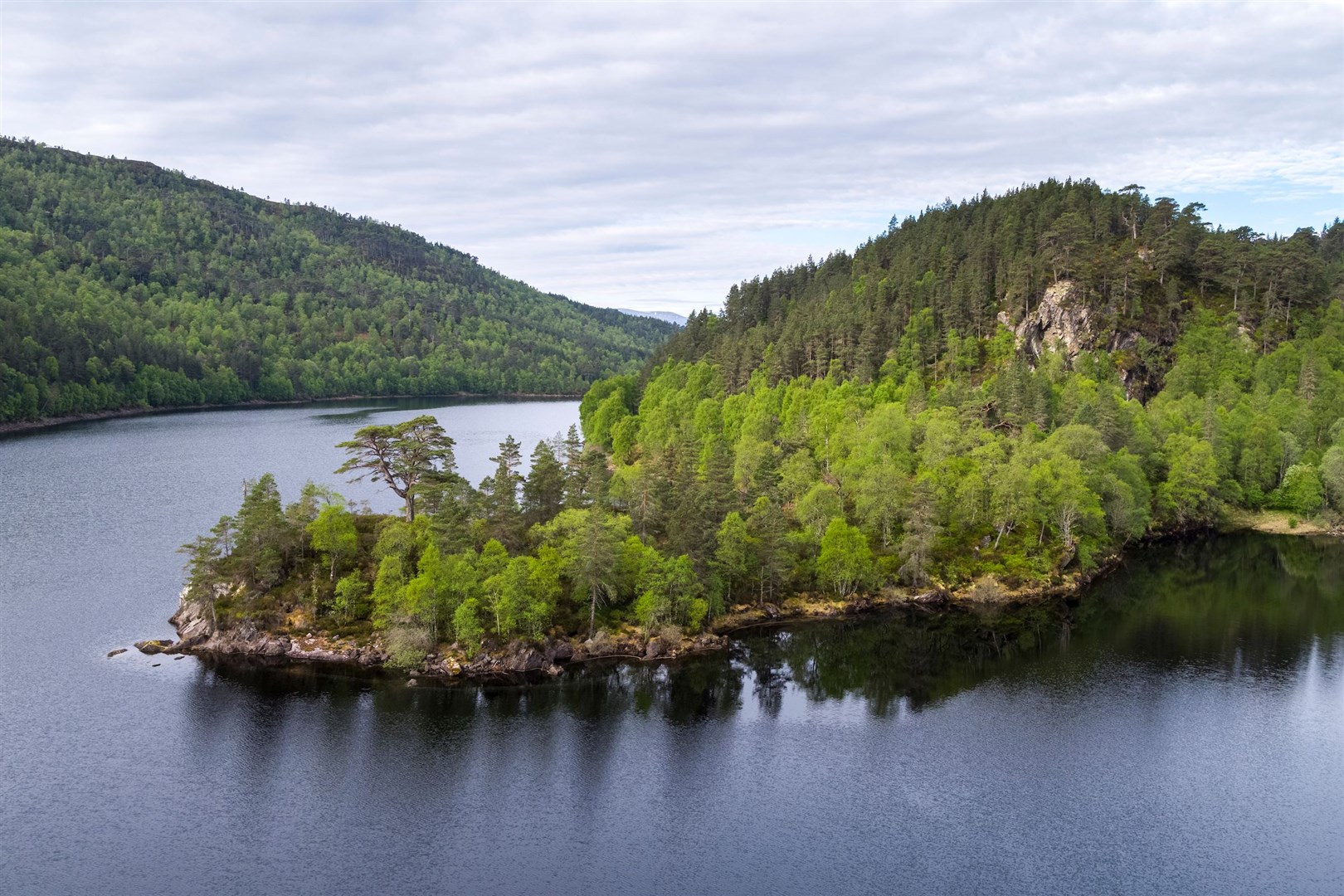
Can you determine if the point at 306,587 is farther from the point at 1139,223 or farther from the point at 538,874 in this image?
the point at 1139,223

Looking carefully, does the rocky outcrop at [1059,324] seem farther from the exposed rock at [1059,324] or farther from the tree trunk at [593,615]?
the tree trunk at [593,615]

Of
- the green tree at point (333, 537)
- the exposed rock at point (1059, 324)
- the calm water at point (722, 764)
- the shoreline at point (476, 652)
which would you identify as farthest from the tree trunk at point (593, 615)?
the exposed rock at point (1059, 324)

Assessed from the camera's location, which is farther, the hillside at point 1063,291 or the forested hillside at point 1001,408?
the hillside at point 1063,291

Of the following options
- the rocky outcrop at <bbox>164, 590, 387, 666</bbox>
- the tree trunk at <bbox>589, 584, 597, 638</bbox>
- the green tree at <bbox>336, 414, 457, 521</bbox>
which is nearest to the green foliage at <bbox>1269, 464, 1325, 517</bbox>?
the tree trunk at <bbox>589, 584, 597, 638</bbox>

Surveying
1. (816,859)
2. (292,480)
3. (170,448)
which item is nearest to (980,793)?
(816,859)

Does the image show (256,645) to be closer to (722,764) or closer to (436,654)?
(436,654)

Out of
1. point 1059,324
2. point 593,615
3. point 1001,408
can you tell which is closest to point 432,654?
point 593,615
